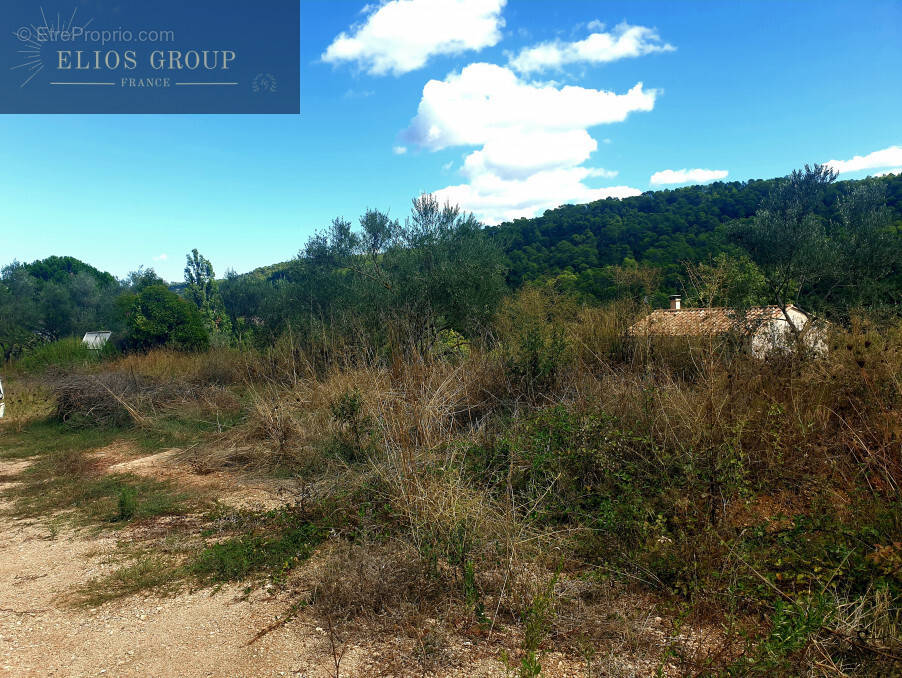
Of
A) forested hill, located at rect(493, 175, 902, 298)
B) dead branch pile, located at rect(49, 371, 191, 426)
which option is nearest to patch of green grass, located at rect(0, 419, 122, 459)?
dead branch pile, located at rect(49, 371, 191, 426)

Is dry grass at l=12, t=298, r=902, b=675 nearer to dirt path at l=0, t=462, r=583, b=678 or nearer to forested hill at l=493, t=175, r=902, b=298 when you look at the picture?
dirt path at l=0, t=462, r=583, b=678

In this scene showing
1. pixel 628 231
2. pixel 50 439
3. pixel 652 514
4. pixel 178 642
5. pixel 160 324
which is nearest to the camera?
pixel 178 642

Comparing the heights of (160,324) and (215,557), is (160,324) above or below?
above

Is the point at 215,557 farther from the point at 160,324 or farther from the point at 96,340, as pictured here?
the point at 96,340

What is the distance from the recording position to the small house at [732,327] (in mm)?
4887

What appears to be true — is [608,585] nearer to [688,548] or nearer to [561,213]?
[688,548]

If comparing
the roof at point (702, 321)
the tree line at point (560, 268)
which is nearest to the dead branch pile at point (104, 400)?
the tree line at point (560, 268)

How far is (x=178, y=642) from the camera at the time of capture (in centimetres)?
263

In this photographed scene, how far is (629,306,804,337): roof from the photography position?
548cm

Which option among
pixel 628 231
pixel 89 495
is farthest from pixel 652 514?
pixel 628 231

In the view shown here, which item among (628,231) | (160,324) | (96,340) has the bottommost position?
(96,340)

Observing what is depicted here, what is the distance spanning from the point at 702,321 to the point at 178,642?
5729 millimetres

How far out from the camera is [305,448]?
565 centimetres

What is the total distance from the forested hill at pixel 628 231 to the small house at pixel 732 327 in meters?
9.21
